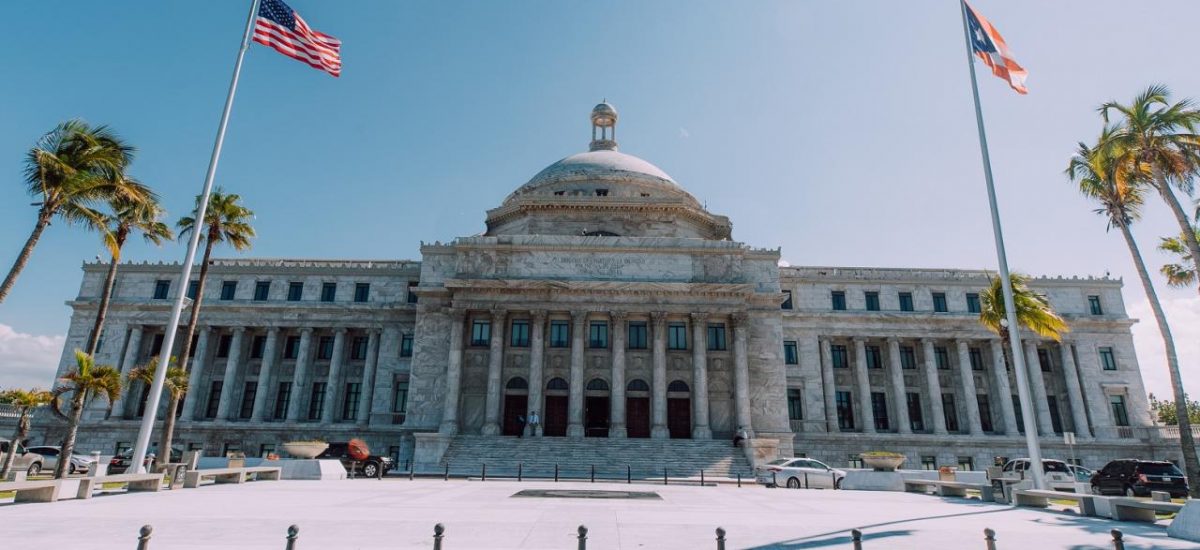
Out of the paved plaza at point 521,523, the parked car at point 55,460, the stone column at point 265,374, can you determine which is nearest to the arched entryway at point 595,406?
the paved plaza at point 521,523

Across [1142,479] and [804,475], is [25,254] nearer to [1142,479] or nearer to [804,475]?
[804,475]

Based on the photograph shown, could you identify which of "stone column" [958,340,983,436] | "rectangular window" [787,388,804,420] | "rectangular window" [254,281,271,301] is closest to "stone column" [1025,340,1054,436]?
"stone column" [958,340,983,436]

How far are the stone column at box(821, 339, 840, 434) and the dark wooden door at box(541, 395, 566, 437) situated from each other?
19421 millimetres

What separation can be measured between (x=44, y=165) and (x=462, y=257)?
24.2 meters

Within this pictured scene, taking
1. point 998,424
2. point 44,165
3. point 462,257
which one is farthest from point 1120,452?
point 44,165

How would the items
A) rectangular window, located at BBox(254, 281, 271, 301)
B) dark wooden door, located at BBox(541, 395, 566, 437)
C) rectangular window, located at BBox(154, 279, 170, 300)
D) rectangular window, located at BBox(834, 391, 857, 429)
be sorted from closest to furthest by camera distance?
dark wooden door, located at BBox(541, 395, 566, 437), rectangular window, located at BBox(834, 391, 857, 429), rectangular window, located at BBox(154, 279, 170, 300), rectangular window, located at BBox(254, 281, 271, 301)

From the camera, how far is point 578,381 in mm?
39188

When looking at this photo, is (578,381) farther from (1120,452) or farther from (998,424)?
(1120,452)

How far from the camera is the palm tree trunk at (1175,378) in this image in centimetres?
2119

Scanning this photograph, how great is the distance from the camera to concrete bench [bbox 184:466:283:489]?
19.5 metres

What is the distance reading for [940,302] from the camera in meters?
47.5

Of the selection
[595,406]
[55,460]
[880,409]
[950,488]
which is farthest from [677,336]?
[55,460]

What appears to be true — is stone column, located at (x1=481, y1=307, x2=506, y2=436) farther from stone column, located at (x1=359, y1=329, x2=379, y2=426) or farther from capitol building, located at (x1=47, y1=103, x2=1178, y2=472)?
stone column, located at (x1=359, y1=329, x2=379, y2=426)

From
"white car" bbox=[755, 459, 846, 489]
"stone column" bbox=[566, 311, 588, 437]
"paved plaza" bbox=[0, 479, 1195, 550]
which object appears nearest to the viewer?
"paved plaza" bbox=[0, 479, 1195, 550]
